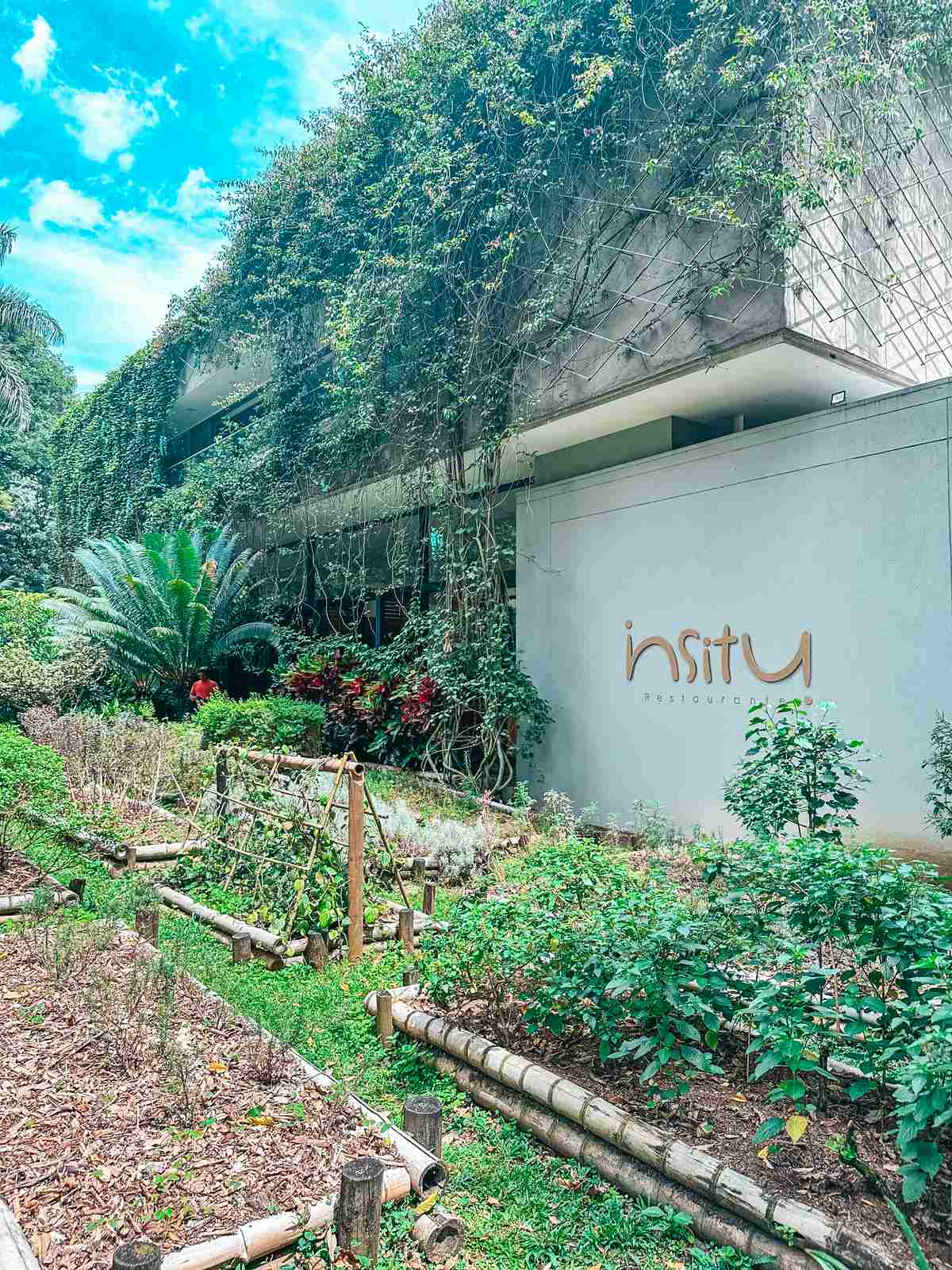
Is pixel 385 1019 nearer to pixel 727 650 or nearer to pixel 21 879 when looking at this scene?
pixel 21 879

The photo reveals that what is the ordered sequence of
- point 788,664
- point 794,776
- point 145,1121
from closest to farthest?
point 145,1121
point 794,776
point 788,664

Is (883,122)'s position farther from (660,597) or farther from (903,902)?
(903,902)

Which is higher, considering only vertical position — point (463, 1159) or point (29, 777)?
point (29, 777)

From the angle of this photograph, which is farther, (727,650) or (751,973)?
(727,650)

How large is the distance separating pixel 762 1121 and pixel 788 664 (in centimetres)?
443

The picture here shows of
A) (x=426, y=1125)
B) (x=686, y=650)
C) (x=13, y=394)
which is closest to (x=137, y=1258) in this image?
(x=426, y=1125)

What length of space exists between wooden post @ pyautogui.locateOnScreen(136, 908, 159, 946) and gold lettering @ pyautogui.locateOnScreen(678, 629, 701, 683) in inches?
198

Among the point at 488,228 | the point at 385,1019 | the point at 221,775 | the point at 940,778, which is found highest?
the point at 488,228

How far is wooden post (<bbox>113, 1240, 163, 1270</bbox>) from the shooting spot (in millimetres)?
1956

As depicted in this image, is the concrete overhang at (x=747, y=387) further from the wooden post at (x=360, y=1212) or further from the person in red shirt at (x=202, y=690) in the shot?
the person in red shirt at (x=202, y=690)

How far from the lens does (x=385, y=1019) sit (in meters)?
4.02

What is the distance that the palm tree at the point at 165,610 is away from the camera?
44.0ft

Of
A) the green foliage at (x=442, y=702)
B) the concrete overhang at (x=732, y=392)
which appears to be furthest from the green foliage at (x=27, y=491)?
the concrete overhang at (x=732, y=392)

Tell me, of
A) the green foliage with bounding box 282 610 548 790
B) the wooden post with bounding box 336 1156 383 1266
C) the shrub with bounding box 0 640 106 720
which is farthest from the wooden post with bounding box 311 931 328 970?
the shrub with bounding box 0 640 106 720
